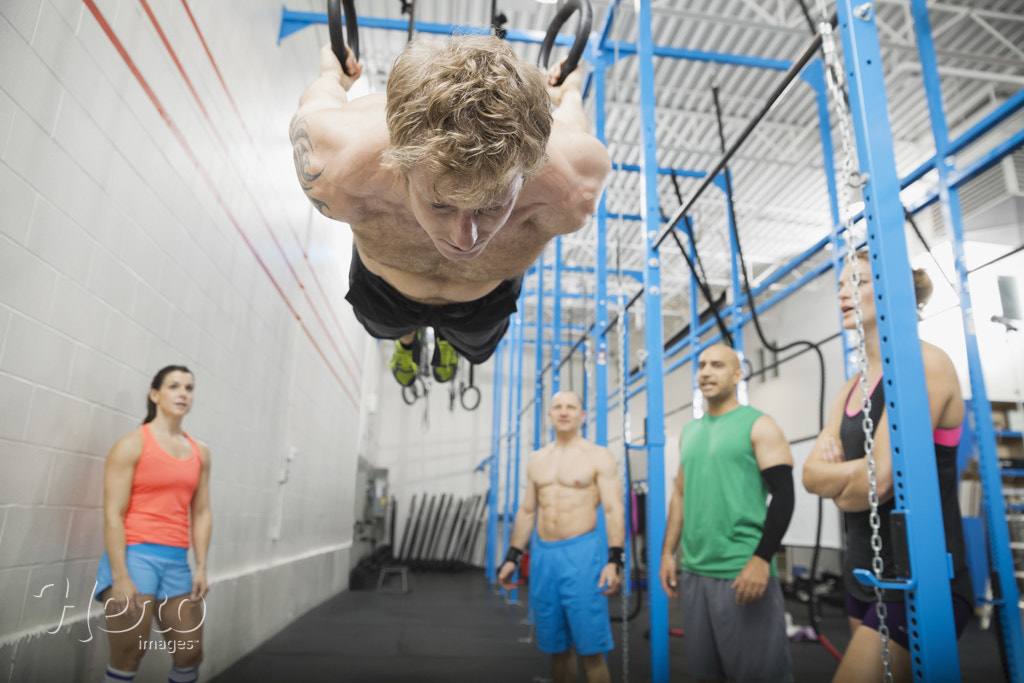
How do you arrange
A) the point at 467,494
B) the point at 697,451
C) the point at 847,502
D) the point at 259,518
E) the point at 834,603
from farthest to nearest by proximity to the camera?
1. the point at 467,494
2. the point at 834,603
3. the point at 259,518
4. the point at 697,451
5. the point at 847,502

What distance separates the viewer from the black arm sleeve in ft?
7.36

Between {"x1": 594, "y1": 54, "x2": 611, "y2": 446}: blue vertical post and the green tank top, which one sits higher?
{"x1": 594, "y1": 54, "x2": 611, "y2": 446}: blue vertical post

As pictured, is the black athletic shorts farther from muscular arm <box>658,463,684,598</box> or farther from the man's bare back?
muscular arm <box>658,463,684,598</box>

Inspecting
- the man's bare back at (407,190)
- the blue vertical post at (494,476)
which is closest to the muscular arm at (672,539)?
the man's bare back at (407,190)

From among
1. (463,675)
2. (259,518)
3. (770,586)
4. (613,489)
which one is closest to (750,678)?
(770,586)

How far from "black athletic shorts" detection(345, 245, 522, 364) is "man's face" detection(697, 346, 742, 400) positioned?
0.97 m

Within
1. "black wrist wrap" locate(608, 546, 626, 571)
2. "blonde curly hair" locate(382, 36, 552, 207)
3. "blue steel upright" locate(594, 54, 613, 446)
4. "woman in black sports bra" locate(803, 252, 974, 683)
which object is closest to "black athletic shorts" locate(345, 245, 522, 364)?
"blonde curly hair" locate(382, 36, 552, 207)

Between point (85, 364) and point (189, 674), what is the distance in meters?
1.24

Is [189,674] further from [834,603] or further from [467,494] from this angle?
[467,494]

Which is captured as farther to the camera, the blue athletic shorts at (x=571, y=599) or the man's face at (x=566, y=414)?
the man's face at (x=566, y=414)

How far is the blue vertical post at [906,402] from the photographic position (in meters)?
1.21

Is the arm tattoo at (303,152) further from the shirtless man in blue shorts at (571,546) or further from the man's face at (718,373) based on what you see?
the shirtless man in blue shorts at (571,546)

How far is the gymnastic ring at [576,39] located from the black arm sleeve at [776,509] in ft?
5.40

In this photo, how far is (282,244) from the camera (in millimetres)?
4359
